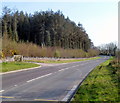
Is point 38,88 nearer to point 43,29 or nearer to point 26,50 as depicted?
point 26,50

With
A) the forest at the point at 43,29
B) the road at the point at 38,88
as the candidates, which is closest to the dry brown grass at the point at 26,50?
the forest at the point at 43,29

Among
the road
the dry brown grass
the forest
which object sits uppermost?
the forest

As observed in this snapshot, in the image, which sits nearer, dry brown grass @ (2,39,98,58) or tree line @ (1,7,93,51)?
dry brown grass @ (2,39,98,58)

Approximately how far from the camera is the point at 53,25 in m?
74.9

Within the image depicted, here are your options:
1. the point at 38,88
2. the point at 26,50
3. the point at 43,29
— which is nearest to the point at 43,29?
the point at 43,29

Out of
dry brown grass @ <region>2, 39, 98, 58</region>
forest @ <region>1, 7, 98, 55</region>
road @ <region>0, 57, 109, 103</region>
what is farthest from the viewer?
forest @ <region>1, 7, 98, 55</region>

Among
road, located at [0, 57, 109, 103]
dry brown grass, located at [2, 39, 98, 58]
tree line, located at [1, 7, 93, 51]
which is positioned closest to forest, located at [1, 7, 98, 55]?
tree line, located at [1, 7, 93, 51]

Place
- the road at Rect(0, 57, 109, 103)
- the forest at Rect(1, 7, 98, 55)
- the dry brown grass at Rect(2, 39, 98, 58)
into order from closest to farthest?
the road at Rect(0, 57, 109, 103) → the dry brown grass at Rect(2, 39, 98, 58) → the forest at Rect(1, 7, 98, 55)

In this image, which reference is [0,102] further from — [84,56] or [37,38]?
[84,56]

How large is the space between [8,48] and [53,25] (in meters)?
41.1

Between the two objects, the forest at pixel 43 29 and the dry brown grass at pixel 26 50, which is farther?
the forest at pixel 43 29

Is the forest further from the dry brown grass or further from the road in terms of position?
the road

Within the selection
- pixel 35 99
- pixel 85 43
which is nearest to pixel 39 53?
pixel 35 99

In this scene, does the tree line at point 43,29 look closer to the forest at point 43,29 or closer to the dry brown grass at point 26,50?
the forest at point 43,29
